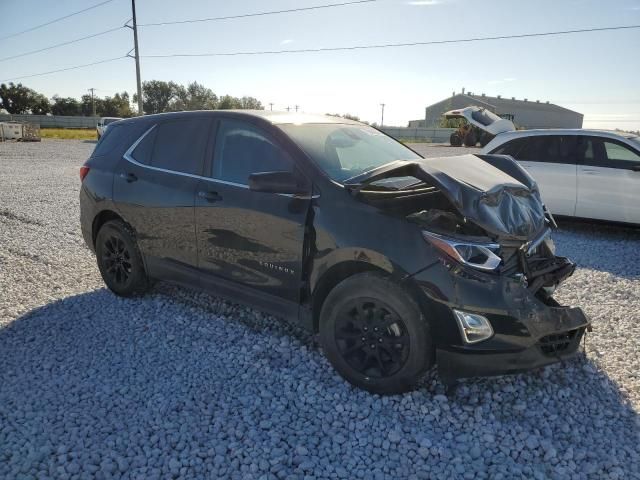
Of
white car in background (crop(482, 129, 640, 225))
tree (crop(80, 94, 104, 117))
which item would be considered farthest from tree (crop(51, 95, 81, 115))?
white car in background (crop(482, 129, 640, 225))

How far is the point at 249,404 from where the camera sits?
→ 293 cm

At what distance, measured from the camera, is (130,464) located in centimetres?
241

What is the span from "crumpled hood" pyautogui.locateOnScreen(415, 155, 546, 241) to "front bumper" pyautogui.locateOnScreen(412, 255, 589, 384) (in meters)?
0.34

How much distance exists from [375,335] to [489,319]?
0.70 m

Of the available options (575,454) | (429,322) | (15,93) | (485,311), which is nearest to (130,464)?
(429,322)

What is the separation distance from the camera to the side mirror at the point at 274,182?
3080 mm

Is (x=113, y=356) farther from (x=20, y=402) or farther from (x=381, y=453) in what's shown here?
(x=381, y=453)

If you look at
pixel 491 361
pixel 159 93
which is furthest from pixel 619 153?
pixel 159 93

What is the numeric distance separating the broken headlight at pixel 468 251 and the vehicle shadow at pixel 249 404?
0.91 m

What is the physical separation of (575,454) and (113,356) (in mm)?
3080

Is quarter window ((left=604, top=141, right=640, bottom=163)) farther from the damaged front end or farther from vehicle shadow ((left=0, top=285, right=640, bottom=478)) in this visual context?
the damaged front end

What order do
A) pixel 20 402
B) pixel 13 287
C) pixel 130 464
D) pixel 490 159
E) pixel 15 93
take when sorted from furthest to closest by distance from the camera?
pixel 15 93 → pixel 13 287 → pixel 490 159 → pixel 20 402 → pixel 130 464

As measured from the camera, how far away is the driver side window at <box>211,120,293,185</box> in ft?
11.4

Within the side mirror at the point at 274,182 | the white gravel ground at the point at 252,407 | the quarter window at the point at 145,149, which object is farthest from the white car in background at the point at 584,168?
the side mirror at the point at 274,182
